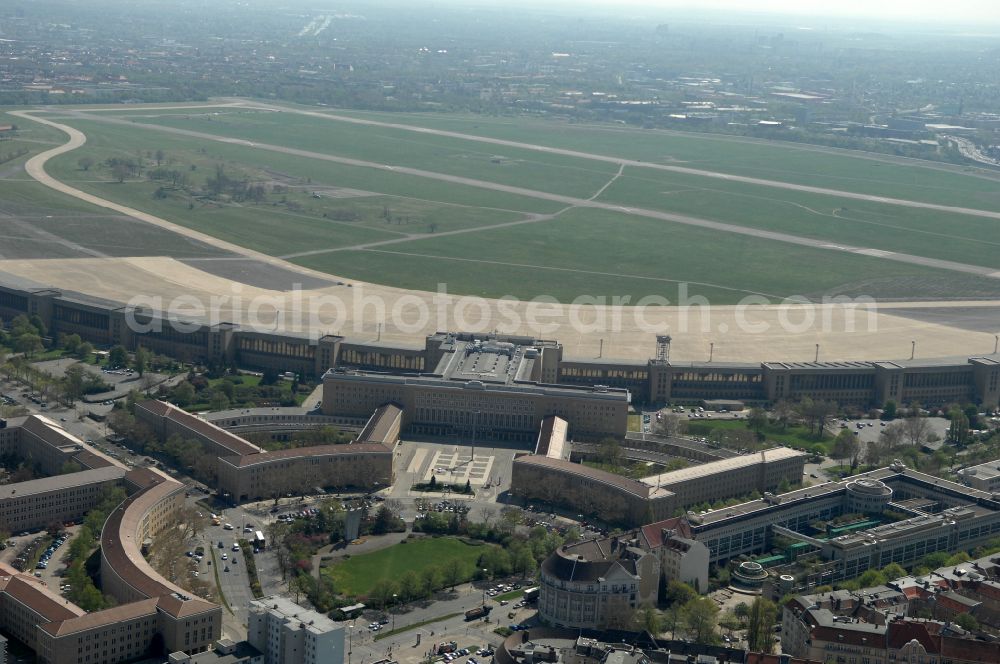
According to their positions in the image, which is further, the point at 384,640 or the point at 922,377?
the point at 922,377

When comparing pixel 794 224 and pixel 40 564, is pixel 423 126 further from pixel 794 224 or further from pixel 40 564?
pixel 40 564

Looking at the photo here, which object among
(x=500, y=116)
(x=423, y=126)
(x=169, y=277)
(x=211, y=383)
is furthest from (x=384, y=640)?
(x=500, y=116)

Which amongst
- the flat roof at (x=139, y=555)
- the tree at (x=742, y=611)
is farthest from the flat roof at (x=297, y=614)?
the tree at (x=742, y=611)

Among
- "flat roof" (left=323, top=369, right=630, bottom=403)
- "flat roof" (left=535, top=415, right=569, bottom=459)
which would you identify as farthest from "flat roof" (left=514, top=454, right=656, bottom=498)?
"flat roof" (left=323, top=369, right=630, bottom=403)

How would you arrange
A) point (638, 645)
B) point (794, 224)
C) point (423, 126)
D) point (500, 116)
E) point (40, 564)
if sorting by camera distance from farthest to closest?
1. point (500, 116)
2. point (423, 126)
3. point (794, 224)
4. point (40, 564)
5. point (638, 645)

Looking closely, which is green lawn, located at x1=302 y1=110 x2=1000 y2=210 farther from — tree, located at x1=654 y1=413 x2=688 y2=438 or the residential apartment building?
the residential apartment building

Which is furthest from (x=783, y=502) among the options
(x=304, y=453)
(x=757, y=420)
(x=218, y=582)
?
(x=218, y=582)

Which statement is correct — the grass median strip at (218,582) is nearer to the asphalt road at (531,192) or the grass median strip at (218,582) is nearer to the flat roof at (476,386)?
the flat roof at (476,386)
